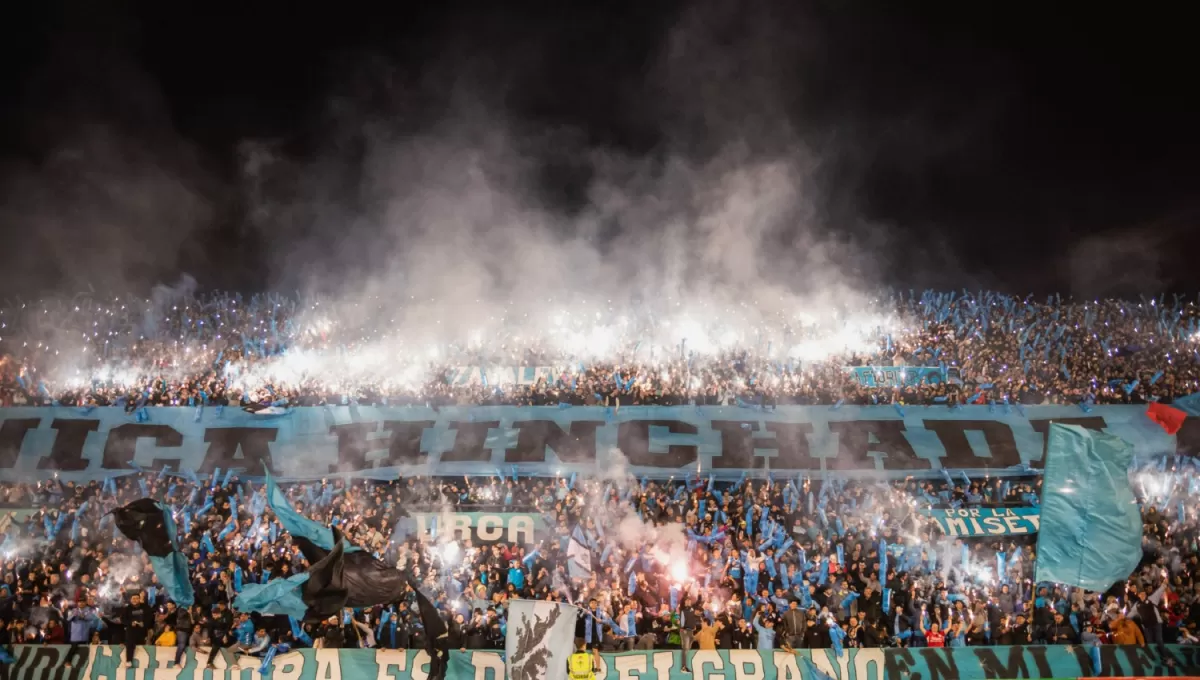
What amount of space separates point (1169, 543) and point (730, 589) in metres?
5.94

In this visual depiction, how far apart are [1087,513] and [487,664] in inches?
231

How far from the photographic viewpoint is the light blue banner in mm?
13750

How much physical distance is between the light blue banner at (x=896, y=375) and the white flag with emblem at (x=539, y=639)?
9120mm

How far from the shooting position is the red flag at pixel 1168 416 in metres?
9.34

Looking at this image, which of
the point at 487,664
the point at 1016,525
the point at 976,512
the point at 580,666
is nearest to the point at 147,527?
the point at 487,664

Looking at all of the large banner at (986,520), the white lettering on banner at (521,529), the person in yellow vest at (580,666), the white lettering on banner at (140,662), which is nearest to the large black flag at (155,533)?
the white lettering on banner at (140,662)

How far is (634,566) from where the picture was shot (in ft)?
28.2

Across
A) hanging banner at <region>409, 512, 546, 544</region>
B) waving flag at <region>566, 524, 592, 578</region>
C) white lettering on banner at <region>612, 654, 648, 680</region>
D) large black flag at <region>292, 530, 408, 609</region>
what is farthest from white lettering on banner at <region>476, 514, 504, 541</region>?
large black flag at <region>292, 530, 408, 609</region>

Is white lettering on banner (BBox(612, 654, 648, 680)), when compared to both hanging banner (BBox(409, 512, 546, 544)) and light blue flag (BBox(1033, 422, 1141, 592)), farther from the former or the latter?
light blue flag (BBox(1033, 422, 1141, 592))

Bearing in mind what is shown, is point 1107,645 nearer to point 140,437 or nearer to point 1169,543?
point 1169,543


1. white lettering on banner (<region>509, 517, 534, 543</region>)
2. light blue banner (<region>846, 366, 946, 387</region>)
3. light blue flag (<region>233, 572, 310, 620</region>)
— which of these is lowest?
light blue flag (<region>233, 572, 310, 620</region>)

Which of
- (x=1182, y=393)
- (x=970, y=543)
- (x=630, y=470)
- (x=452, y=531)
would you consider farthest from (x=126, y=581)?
(x=1182, y=393)

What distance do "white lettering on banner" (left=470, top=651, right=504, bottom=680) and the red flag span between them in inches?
360

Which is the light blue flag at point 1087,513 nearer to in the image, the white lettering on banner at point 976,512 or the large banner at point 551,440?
the white lettering on banner at point 976,512
